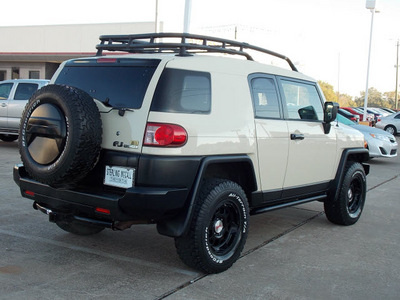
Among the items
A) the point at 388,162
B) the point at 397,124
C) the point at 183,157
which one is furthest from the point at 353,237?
the point at 397,124

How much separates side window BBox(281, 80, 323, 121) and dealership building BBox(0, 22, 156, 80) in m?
22.9

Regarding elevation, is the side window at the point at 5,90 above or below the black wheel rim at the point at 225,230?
above

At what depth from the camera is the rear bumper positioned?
3.87 meters

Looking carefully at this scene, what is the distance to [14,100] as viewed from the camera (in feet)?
43.2

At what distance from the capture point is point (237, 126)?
455 centimetres

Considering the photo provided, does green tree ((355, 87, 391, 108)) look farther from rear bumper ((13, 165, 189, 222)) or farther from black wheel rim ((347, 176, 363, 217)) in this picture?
rear bumper ((13, 165, 189, 222))

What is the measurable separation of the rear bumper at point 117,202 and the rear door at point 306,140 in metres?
1.76

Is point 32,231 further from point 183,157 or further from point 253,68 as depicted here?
point 253,68

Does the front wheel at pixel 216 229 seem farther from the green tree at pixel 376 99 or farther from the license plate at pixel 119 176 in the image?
the green tree at pixel 376 99

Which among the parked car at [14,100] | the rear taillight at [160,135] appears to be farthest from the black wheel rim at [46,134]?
the parked car at [14,100]

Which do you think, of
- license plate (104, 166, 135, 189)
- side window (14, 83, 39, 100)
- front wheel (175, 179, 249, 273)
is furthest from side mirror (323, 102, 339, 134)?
side window (14, 83, 39, 100)

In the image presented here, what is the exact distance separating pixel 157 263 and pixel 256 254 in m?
1.06

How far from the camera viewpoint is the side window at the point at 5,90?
43.9ft

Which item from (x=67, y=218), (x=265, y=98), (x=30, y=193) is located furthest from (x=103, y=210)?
(x=265, y=98)
